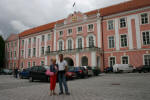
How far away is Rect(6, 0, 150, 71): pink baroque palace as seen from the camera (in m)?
26.5

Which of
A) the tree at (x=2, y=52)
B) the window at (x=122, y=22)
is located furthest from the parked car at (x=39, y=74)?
the tree at (x=2, y=52)

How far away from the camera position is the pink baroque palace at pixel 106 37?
26.5m

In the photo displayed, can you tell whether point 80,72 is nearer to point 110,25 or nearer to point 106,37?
point 106,37

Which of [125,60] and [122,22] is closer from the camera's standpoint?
[125,60]

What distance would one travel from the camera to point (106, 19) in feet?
101

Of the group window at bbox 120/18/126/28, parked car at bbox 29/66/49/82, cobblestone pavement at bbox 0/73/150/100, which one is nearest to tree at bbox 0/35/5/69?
window at bbox 120/18/126/28

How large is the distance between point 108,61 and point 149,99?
953 inches

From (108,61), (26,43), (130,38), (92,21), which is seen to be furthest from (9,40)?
(130,38)

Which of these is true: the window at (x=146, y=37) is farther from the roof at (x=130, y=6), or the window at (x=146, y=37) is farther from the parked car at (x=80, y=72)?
the parked car at (x=80, y=72)

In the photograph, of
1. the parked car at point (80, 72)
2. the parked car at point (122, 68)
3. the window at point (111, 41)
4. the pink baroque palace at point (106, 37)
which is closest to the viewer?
the parked car at point (80, 72)

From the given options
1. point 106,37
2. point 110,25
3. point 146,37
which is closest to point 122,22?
point 110,25

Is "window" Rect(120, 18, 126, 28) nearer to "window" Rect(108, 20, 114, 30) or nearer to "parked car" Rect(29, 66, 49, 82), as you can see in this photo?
"window" Rect(108, 20, 114, 30)

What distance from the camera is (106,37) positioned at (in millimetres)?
30391

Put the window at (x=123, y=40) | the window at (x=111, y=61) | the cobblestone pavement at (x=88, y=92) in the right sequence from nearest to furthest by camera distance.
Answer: the cobblestone pavement at (x=88, y=92) < the window at (x=123, y=40) < the window at (x=111, y=61)
